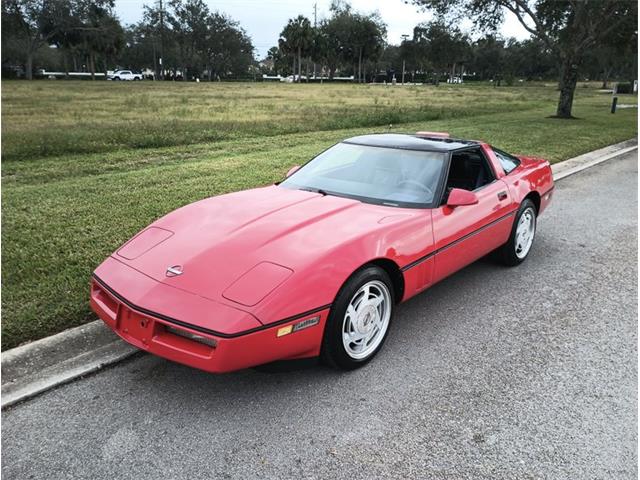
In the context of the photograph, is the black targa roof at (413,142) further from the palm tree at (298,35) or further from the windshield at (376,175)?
the palm tree at (298,35)

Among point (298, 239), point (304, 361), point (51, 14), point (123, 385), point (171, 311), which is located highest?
point (51, 14)

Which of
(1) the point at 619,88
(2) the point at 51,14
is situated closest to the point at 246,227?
(1) the point at 619,88

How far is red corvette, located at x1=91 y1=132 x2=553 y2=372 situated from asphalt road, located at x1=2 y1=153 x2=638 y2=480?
1.01ft

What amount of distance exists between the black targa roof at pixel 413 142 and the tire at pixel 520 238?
838 mm

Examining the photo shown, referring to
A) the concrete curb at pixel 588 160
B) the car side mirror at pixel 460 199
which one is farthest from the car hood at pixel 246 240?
the concrete curb at pixel 588 160

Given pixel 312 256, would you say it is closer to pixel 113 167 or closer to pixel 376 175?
pixel 376 175

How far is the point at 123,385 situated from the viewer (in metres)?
2.87

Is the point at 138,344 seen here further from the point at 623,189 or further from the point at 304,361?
the point at 623,189

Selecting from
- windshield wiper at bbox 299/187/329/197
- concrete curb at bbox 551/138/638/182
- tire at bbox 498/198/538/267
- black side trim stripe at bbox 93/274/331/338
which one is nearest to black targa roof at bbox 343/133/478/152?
windshield wiper at bbox 299/187/329/197

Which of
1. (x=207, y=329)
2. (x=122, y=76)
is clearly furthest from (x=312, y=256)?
(x=122, y=76)

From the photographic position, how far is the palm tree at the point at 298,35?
91.9 metres

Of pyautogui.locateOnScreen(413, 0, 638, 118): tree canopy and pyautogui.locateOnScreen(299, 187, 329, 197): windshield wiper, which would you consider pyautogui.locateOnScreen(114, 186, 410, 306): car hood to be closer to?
pyautogui.locateOnScreen(299, 187, 329, 197): windshield wiper

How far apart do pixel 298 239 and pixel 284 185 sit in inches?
48.7

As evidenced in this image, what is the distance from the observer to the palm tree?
91938mm
